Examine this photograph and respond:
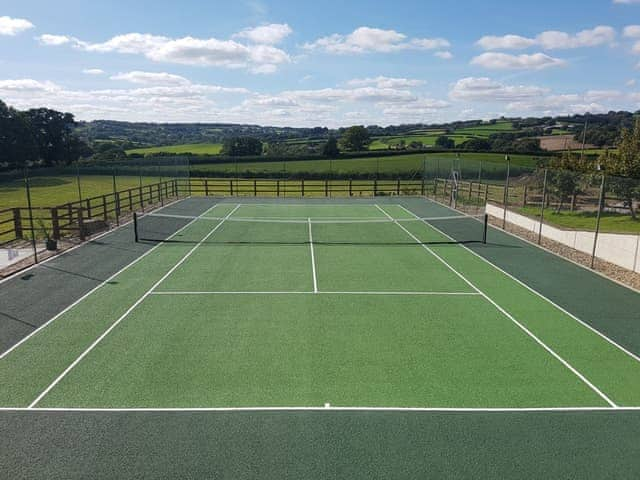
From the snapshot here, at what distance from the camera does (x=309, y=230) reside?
2289cm

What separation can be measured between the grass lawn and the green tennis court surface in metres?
4.18

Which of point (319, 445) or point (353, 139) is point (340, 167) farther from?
point (319, 445)

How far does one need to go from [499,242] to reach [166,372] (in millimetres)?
15641

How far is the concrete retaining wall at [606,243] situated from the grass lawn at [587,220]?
0.21 meters

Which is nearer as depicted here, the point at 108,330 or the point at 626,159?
the point at 108,330

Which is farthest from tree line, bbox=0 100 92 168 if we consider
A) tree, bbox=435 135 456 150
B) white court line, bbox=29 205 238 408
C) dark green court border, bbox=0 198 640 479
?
tree, bbox=435 135 456 150

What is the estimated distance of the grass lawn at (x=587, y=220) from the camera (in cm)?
1545

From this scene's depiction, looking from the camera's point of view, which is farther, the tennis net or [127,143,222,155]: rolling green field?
[127,143,222,155]: rolling green field

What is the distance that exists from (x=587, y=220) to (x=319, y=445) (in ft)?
51.7

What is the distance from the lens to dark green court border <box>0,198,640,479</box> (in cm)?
600

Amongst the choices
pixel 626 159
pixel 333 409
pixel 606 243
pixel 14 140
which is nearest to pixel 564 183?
pixel 626 159

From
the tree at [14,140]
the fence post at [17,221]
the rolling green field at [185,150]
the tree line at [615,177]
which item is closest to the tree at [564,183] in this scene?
the tree line at [615,177]

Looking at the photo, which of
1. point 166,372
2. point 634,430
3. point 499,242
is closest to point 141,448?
point 166,372

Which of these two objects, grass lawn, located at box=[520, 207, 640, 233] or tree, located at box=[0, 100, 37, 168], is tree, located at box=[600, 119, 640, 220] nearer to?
grass lawn, located at box=[520, 207, 640, 233]
